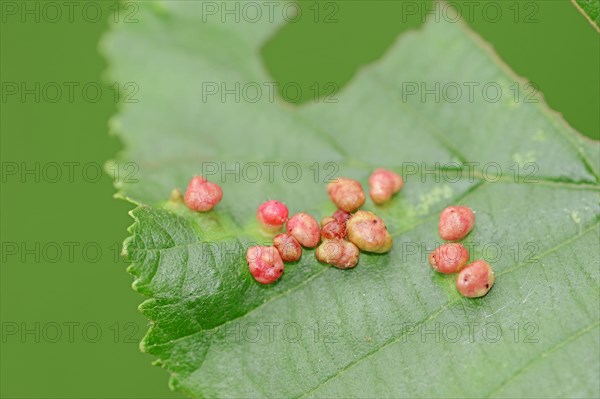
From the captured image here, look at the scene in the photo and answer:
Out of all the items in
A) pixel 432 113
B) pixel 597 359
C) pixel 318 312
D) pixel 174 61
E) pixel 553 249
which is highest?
pixel 174 61

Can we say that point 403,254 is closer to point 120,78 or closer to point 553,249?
point 553,249

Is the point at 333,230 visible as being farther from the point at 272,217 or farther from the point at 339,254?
the point at 272,217

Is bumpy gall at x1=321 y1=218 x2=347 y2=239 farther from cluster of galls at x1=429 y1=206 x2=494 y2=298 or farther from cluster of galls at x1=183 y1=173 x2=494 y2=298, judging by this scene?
cluster of galls at x1=429 y1=206 x2=494 y2=298

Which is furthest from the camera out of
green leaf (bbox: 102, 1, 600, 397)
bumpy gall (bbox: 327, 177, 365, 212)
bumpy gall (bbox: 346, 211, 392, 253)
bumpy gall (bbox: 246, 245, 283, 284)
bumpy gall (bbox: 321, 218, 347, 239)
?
bumpy gall (bbox: 327, 177, 365, 212)

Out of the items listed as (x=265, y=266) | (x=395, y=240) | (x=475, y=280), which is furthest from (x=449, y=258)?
(x=265, y=266)

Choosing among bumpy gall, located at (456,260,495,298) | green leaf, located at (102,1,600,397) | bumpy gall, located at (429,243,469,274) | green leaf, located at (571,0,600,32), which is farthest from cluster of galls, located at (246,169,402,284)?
green leaf, located at (571,0,600,32)

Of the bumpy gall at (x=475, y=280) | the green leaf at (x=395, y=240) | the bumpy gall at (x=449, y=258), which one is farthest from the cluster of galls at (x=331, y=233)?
the bumpy gall at (x=475, y=280)

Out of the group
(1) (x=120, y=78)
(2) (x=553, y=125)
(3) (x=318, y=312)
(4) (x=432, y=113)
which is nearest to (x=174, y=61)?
(1) (x=120, y=78)
